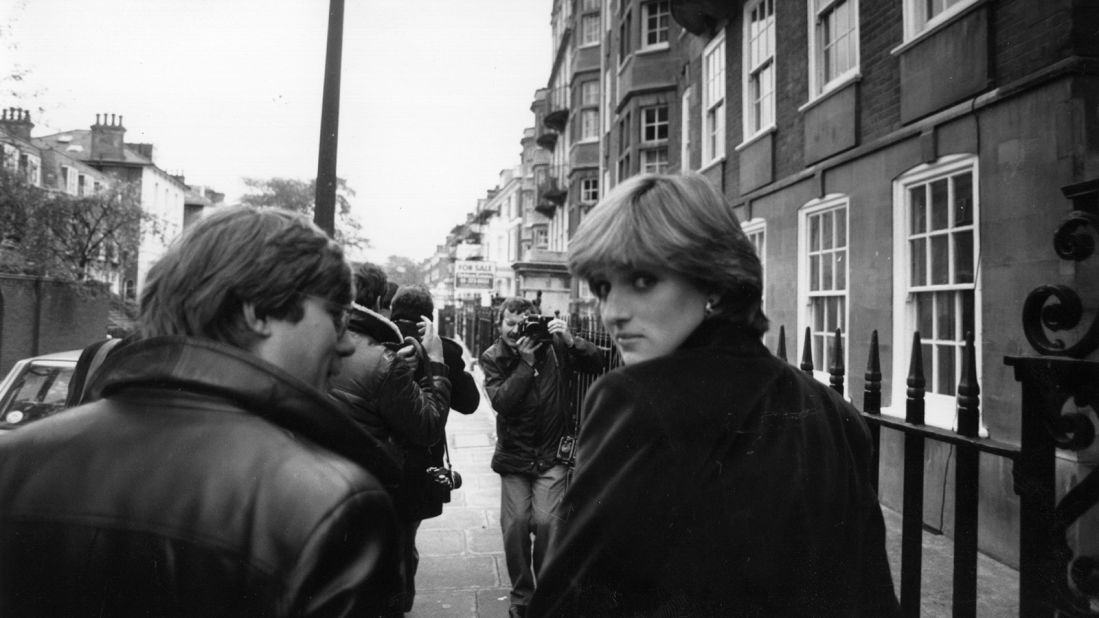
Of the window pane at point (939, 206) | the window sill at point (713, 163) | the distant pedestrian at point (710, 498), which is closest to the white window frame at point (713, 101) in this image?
the window sill at point (713, 163)

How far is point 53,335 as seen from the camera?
20266mm

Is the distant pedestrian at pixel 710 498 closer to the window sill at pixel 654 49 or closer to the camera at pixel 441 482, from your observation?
the camera at pixel 441 482

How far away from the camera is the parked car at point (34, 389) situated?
5.63 meters

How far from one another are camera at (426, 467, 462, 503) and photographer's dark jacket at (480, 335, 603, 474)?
0.42m

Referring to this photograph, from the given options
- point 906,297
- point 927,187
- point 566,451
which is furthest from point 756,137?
point 566,451

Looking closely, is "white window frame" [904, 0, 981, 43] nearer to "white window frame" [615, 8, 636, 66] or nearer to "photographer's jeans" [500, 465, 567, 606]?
"photographer's jeans" [500, 465, 567, 606]

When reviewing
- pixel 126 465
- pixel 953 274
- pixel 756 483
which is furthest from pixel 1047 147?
pixel 126 465

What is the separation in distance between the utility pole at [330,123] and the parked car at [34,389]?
281cm

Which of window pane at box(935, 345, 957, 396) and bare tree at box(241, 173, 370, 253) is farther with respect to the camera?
bare tree at box(241, 173, 370, 253)

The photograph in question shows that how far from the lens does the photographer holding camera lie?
4.08 m

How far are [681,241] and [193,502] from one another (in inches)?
39.1

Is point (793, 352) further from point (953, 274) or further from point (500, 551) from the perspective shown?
point (500, 551)

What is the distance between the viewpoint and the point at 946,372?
20.6ft

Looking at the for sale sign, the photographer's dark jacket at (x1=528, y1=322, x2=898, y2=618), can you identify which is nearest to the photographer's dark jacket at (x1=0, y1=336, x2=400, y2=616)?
the photographer's dark jacket at (x1=528, y1=322, x2=898, y2=618)
